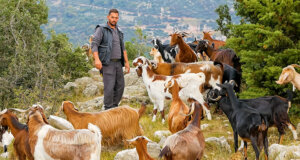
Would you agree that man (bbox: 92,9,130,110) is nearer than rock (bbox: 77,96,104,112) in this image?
Yes

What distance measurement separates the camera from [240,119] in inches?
237

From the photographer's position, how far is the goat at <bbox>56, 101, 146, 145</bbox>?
6.68 meters

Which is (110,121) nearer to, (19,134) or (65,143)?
(19,134)

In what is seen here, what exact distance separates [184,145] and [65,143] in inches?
64.2

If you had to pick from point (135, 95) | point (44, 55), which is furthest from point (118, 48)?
point (44, 55)

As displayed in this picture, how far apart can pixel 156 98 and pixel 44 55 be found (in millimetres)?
5029

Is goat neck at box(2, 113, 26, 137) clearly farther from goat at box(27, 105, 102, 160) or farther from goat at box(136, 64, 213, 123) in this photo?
goat at box(136, 64, 213, 123)

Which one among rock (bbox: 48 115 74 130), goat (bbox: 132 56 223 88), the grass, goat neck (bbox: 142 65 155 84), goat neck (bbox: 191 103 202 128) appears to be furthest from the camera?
goat (bbox: 132 56 223 88)

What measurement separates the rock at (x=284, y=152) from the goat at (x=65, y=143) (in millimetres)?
2900

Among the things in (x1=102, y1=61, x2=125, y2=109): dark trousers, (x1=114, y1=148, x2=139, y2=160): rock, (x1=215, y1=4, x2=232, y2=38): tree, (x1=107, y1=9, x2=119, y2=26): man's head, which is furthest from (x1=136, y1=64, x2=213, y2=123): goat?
(x1=215, y1=4, x2=232, y2=38): tree

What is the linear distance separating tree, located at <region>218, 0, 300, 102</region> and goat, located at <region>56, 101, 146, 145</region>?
326cm

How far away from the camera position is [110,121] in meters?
6.80

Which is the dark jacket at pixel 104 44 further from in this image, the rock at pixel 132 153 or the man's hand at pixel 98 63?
the rock at pixel 132 153

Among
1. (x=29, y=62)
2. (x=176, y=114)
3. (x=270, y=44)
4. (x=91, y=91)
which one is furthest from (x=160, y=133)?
(x=91, y=91)
